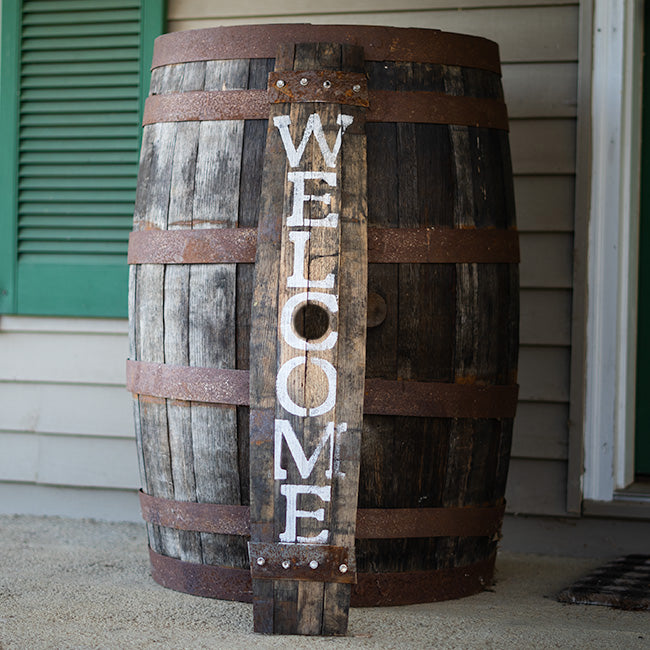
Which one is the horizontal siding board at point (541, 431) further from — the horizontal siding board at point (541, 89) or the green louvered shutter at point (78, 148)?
the green louvered shutter at point (78, 148)

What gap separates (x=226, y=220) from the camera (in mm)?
2273

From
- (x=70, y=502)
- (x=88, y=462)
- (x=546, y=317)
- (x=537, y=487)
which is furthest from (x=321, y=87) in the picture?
(x=70, y=502)

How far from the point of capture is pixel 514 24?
3.07m

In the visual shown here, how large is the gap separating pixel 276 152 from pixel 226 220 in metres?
0.21

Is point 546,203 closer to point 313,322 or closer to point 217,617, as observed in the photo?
point 313,322

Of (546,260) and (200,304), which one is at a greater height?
(546,260)

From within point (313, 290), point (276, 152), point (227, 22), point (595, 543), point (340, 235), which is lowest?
point (595, 543)

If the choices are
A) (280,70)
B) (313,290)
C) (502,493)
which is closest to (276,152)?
(280,70)

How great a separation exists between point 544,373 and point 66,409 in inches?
70.6

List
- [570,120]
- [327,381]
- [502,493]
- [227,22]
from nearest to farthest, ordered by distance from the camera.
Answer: [327,381], [502,493], [570,120], [227,22]

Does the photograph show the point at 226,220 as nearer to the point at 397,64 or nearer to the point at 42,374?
the point at 397,64

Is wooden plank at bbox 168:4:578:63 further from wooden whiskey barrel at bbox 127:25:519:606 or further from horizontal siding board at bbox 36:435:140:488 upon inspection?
horizontal siding board at bbox 36:435:140:488

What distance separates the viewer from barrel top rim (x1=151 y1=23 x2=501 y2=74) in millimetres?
2283

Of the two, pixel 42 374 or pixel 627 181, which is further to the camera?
pixel 42 374
